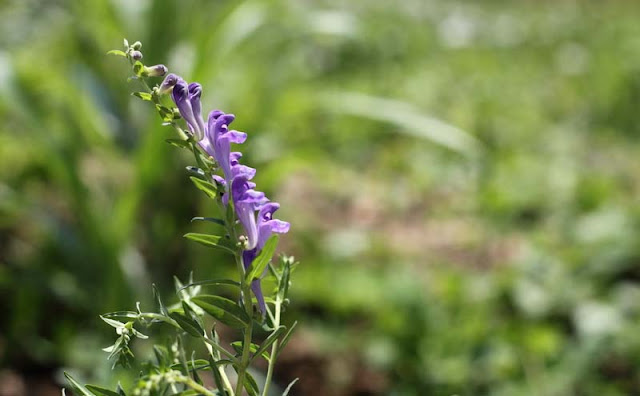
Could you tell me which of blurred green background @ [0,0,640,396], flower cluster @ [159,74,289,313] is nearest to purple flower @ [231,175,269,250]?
flower cluster @ [159,74,289,313]

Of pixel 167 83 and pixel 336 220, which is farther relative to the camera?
pixel 336 220

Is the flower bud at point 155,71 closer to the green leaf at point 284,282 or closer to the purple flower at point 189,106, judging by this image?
the purple flower at point 189,106

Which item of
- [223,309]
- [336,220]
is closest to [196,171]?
[223,309]

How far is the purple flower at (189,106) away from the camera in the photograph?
2.23ft

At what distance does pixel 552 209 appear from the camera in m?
2.92

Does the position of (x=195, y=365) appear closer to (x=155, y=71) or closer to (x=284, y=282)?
(x=284, y=282)

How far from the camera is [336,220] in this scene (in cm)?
305

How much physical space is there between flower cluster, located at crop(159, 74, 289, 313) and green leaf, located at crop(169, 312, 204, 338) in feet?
0.24

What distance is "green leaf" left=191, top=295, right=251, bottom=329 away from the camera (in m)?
0.70

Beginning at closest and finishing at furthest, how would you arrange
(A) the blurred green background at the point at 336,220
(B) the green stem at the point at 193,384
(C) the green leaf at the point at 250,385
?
(B) the green stem at the point at 193,384, (C) the green leaf at the point at 250,385, (A) the blurred green background at the point at 336,220

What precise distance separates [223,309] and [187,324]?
1.5 inches

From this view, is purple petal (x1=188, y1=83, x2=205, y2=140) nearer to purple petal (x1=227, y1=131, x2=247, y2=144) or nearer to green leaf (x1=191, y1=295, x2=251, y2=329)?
purple petal (x1=227, y1=131, x2=247, y2=144)

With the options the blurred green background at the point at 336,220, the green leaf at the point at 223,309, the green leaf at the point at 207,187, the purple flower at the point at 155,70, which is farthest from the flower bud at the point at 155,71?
the blurred green background at the point at 336,220

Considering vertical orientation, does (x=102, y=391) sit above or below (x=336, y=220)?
below
